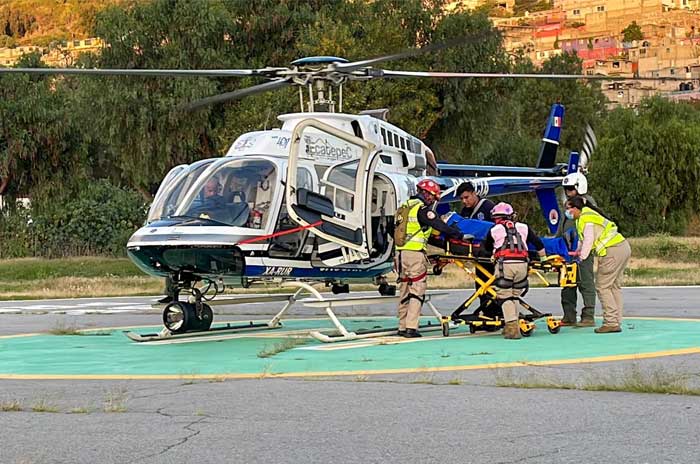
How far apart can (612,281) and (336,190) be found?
392cm

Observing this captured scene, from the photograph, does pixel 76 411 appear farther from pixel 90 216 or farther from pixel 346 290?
pixel 90 216

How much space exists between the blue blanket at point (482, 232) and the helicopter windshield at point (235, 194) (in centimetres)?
255

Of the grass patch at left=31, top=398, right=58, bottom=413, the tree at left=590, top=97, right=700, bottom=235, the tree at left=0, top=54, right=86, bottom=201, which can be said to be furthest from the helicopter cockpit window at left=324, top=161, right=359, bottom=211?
the tree at left=590, top=97, right=700, bottom=235

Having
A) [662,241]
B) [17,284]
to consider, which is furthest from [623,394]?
[662,241]

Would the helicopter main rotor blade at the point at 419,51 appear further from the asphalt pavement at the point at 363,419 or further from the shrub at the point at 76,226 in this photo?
the shrub at the point at 76,226

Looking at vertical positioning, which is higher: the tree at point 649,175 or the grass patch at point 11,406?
the grass patch at point 11,406

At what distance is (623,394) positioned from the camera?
9.14 m

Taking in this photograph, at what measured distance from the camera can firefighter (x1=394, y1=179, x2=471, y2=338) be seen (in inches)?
563

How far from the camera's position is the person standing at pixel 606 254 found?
1457cm

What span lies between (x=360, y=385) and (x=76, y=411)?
2.59m

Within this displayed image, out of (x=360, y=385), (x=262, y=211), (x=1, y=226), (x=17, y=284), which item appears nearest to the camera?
(x=360, y=385)

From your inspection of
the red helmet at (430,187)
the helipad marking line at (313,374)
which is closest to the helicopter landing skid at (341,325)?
the red helmet at (430,187)

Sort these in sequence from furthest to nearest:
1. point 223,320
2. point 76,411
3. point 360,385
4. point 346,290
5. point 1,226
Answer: point 1,226
point 223,320
point 346,290
point 360,385
point 76,411

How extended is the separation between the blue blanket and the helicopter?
1112 mm
